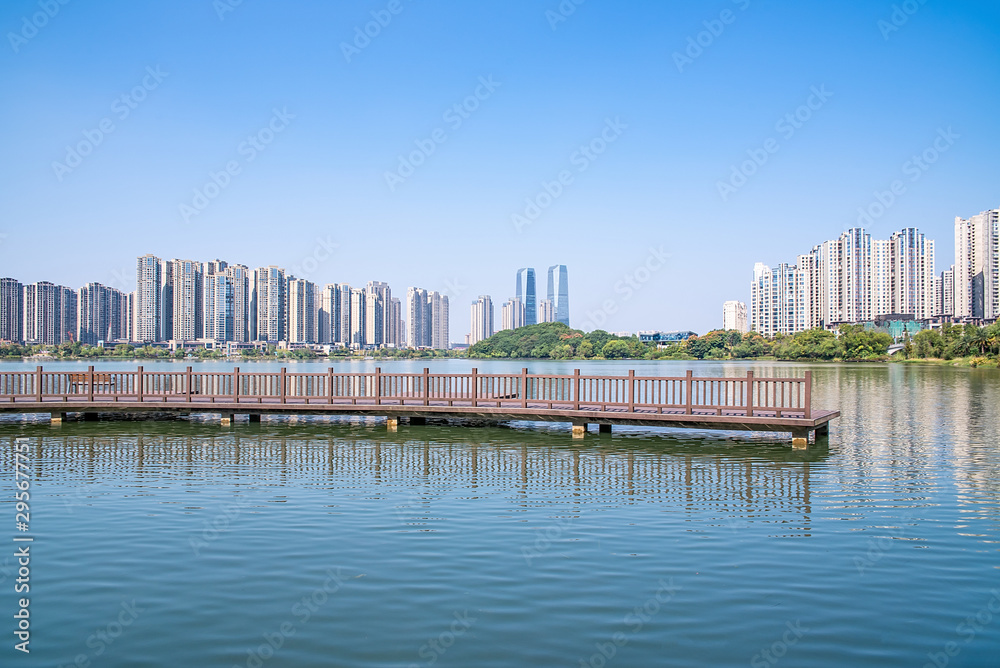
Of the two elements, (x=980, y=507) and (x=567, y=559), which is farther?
(x=980, y=507)

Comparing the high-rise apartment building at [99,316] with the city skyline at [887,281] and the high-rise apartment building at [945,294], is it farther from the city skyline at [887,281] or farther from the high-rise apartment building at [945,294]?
the high-rise apartment building at [945,294]

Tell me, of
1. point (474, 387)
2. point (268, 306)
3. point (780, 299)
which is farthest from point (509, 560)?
point (780, 299)

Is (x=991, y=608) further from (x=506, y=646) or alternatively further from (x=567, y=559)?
(x=506, y=646)

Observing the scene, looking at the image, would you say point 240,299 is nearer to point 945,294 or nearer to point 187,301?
point 187,301

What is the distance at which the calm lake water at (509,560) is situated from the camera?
5664 mm

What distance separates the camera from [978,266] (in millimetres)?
142875

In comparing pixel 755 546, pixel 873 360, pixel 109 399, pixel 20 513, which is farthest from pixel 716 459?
pixel 873 360

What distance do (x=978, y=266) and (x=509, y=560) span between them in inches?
6509

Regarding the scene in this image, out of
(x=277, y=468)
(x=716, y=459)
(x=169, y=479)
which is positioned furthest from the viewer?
(x=716, y=459)

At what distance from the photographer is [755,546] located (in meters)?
8.41

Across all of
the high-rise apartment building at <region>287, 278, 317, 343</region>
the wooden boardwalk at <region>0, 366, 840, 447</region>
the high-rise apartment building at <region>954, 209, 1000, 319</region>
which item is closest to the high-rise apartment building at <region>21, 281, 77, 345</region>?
the high-rise apartment building at <region>287, 278, 317, 343</region>

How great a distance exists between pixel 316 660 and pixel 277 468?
918cm

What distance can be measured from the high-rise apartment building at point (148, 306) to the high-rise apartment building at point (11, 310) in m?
20.0

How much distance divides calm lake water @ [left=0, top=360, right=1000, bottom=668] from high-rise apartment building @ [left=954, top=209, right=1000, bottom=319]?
475ft
